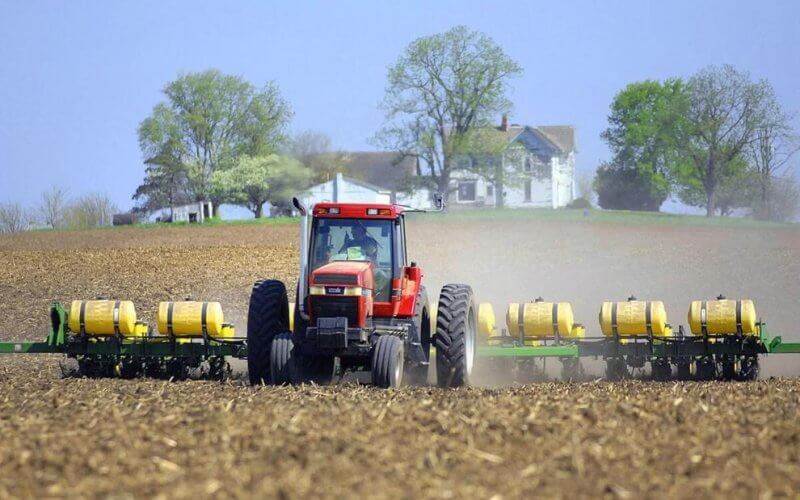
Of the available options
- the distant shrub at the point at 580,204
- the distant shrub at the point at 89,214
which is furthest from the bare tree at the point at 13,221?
the distant shrub at the point at 580,204

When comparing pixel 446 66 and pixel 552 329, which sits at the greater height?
pixel 446 66

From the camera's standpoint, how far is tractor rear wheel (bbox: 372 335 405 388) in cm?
1398

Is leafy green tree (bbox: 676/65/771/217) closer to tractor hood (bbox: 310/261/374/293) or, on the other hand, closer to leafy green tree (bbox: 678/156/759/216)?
leafy green tree (bbox: 678/156/759/216)

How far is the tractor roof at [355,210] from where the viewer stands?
14.9 meters

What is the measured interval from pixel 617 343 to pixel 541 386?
2.36 meters

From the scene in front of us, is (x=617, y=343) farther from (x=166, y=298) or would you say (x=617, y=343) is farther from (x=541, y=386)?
(x=166, y=298)

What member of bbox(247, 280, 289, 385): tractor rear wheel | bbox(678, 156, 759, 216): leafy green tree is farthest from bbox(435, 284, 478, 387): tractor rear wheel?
bbox(678, 156, 759, 216): leafy green tree

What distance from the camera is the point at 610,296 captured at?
3244 cm

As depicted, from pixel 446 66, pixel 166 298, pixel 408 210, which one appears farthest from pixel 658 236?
pixel 408 210

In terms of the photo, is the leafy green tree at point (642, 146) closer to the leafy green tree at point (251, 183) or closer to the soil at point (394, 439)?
the leafy green tree at point (251, 183)

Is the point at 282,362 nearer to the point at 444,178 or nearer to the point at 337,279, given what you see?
the point at 337,279

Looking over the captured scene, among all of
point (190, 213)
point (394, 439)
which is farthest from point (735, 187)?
point (394, 439)

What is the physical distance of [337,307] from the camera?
1444 cm

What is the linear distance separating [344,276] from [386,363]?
3.70ft
